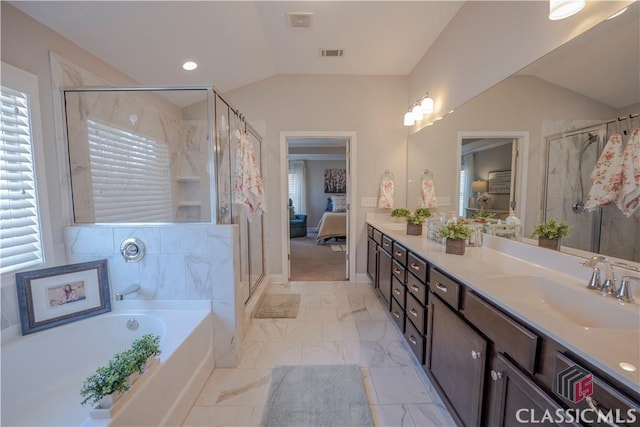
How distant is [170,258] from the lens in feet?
6.25

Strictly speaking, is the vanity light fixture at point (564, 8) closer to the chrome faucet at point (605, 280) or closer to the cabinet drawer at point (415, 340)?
the chrome faucet at point (605, 280)

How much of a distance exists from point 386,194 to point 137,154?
2.86 meters

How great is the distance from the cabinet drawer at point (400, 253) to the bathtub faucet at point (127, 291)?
201 centimetres

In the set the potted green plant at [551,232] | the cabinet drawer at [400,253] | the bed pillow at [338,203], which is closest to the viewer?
the potted green plant at [551,232]

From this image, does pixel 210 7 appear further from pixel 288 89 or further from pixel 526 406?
pixel 526 406

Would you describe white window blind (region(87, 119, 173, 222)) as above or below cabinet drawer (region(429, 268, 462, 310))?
above

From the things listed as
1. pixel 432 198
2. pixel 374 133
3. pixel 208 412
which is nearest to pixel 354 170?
pixel 374 133

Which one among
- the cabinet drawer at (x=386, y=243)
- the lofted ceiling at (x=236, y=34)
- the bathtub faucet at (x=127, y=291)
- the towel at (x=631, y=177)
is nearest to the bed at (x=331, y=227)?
the cabinet drawer at (x=386, y=243)

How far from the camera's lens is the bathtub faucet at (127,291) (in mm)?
1867

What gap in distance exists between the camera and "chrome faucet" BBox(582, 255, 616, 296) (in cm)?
105

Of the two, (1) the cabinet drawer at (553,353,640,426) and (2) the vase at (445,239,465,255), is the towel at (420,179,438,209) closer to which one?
(2) the vase at (445,239,465,255)

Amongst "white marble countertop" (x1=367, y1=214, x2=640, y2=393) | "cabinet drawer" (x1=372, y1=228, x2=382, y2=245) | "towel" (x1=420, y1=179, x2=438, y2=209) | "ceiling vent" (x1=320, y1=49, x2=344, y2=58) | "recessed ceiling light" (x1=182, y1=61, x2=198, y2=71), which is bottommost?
"cabinet drawer" (x1=372, y1=228, x2=382, y2=245)

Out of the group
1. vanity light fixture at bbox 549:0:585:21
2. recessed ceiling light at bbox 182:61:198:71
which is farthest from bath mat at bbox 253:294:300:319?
vanity light fixture at bbox 549:0:585:21

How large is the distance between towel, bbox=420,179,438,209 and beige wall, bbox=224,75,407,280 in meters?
0.55
